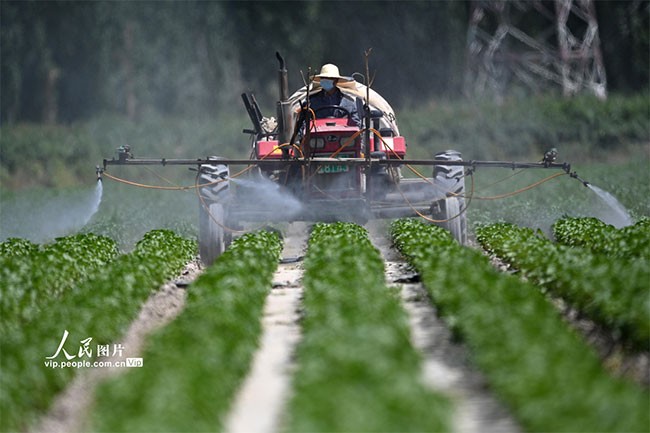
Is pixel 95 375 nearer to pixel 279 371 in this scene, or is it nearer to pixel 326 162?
pixel 279 371

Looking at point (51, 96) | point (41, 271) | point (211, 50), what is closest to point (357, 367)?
point (41, 271)

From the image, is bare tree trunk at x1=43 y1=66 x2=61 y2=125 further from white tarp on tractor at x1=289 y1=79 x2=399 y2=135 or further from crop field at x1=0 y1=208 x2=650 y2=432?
crop field at x1=0 y1=208 x2=650 y2=432

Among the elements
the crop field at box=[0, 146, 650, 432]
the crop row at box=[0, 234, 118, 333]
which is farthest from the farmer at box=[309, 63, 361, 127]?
the crop row at box=[0, 234, 118, 333]

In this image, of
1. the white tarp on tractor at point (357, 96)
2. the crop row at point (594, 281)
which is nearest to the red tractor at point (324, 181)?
the white tarp on tractor at point (357, 96)

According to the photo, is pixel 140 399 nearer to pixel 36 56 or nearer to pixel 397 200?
pixel 397 200

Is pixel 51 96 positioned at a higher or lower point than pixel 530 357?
higher

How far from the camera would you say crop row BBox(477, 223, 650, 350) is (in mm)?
11148

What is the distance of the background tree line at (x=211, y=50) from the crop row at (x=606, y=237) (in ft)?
115

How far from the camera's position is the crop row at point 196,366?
8.43m

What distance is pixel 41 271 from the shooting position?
14.9m

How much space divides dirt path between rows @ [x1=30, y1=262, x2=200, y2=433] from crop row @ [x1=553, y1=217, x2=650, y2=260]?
5474 mm

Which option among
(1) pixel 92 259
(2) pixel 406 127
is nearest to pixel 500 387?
(1) pixel 92 259

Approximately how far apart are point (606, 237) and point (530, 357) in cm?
844

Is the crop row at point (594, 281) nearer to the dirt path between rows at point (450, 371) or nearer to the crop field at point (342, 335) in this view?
the crop field at point (342, 335)
